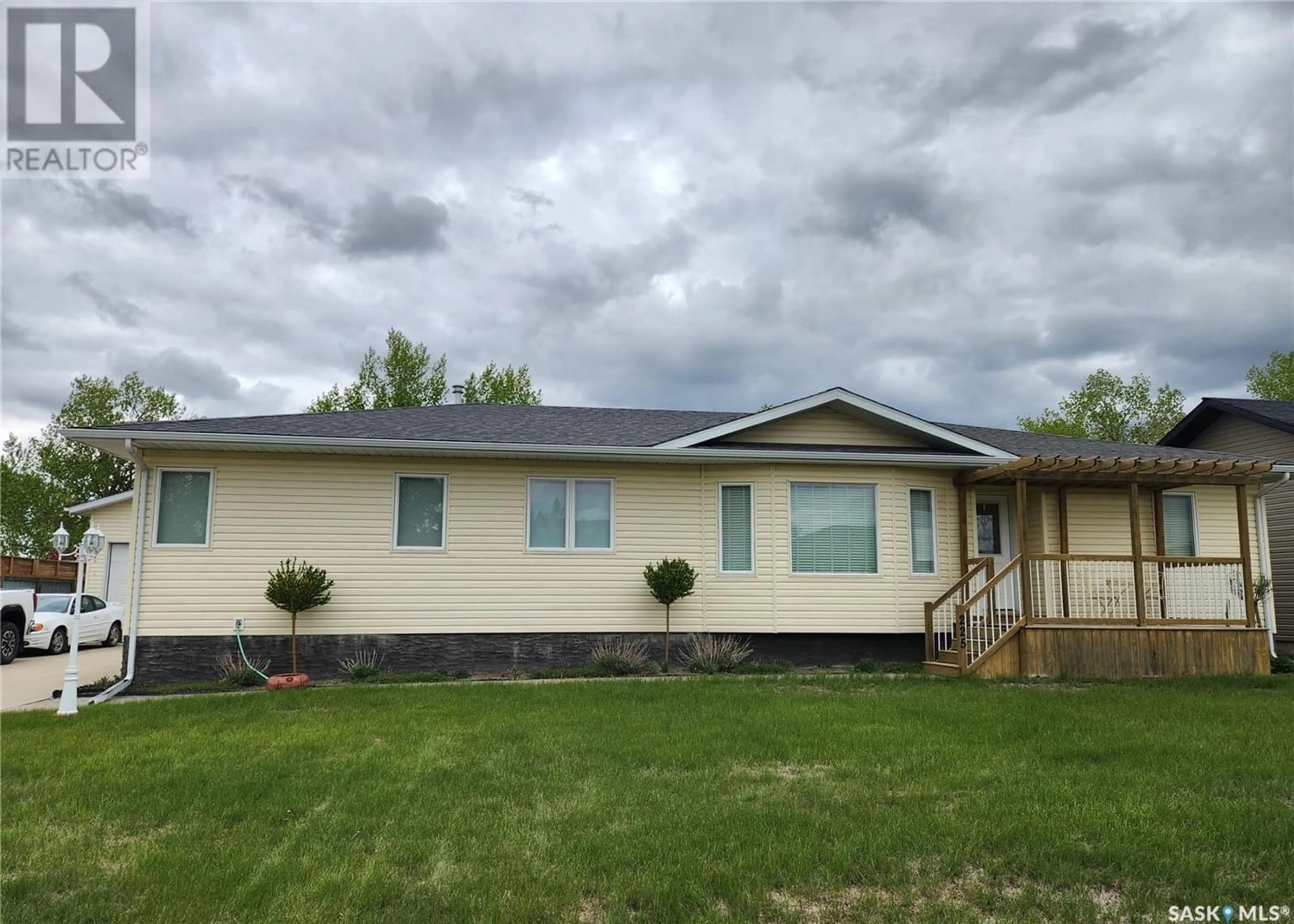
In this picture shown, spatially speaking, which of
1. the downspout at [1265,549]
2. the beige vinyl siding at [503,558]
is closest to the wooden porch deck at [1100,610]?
the beige vinyl siding at [503,558]

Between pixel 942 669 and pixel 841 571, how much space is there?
6.31 ft

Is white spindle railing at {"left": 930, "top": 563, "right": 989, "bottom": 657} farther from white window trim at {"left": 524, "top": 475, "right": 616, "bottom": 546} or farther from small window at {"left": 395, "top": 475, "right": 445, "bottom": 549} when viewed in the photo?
small window at {"left": 395, "top": 475, "right": 445, "bottom": 549}

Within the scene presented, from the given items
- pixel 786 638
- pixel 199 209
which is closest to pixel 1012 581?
pixel 786 638

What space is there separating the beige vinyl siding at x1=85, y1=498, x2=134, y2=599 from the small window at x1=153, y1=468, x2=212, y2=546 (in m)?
11.9

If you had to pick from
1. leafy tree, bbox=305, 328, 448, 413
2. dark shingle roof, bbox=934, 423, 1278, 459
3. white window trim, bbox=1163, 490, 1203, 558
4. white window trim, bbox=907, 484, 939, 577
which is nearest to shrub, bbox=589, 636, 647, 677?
white window trim, bbox=907, 484, 939, 577

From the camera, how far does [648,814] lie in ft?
15.4

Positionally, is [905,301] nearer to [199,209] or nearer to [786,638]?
[786,638]

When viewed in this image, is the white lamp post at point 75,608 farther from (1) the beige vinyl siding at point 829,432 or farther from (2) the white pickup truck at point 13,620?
(1) the beige vinyl siding at point 829,432

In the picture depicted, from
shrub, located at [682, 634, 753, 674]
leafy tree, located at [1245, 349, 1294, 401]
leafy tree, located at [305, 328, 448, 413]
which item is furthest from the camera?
leafy tree, located at [305, 328, 448, 413]

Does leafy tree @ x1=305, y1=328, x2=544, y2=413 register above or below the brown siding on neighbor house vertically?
above

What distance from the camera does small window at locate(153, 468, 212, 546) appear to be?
432 inches

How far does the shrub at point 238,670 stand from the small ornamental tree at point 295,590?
0.43 meters
